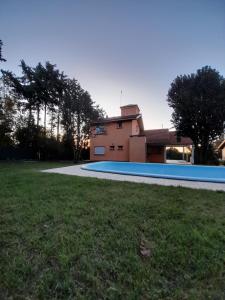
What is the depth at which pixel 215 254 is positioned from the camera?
2322 millimetres

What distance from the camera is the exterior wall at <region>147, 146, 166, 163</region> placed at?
22125mm

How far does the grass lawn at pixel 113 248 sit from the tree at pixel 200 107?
14.7 metres

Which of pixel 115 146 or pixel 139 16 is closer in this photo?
pixel 139 16

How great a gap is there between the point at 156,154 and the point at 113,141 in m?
5.31

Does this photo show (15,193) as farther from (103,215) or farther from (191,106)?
(191,106)

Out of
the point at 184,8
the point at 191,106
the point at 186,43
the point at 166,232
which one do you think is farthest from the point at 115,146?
the point at 166,232

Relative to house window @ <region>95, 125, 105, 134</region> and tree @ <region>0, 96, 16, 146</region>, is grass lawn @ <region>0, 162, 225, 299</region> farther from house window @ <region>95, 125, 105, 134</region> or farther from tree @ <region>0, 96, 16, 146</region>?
house window @ <region>95, 125, 105, 134</region>

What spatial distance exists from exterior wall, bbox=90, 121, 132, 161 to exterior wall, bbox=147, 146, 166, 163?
286 cm

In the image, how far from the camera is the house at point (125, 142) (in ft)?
67.9

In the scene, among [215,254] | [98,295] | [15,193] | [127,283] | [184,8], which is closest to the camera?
[98,295]

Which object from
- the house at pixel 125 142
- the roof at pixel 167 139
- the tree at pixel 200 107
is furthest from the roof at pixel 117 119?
the tree at pixel 200 107

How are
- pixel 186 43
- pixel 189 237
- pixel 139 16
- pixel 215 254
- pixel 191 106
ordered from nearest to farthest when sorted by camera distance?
pixel 215 254
pixel 189 237
pixel 139 16
pixel 186 43
pixel 191 106

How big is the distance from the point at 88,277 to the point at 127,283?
0.40 meters

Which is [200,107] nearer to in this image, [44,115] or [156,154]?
[156,154]
